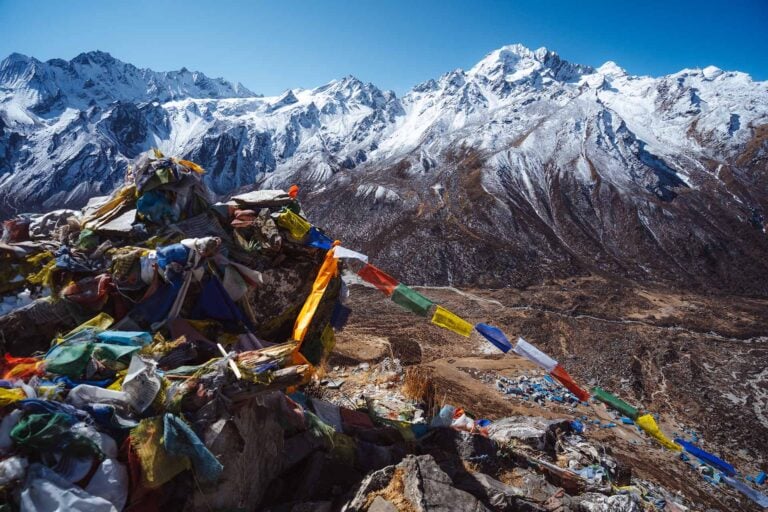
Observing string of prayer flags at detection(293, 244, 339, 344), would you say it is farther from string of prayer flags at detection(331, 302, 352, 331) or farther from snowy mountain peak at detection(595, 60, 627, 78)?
snowy mountain peak at detection(595, 60, 627, 78)

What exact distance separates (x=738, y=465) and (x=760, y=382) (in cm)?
692

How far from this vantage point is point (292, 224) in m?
5.85

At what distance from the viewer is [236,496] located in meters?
3.66

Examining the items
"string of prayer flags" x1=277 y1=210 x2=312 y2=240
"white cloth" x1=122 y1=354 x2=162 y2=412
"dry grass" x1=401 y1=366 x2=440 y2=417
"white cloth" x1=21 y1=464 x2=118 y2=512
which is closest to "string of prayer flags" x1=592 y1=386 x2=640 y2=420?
"dry grass" x1=401 y1=366 x2=440 y2=417

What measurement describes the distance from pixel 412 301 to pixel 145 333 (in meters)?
3.46

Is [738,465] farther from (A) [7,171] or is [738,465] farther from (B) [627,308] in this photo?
(A) [7,171]

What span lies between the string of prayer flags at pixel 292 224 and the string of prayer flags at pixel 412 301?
1685 millimetres

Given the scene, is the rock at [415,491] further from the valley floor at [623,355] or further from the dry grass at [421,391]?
the valley floor at [623,355]

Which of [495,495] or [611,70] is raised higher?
[611,70]

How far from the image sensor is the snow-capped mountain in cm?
3195

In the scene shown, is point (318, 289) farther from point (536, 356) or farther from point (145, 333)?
point (536, 356)

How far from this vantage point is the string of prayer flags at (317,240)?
603cm

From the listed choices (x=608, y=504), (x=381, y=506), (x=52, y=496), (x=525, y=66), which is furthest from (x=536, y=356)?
(x=525, y=66)

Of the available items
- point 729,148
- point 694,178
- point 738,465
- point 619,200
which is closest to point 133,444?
point 738,465
